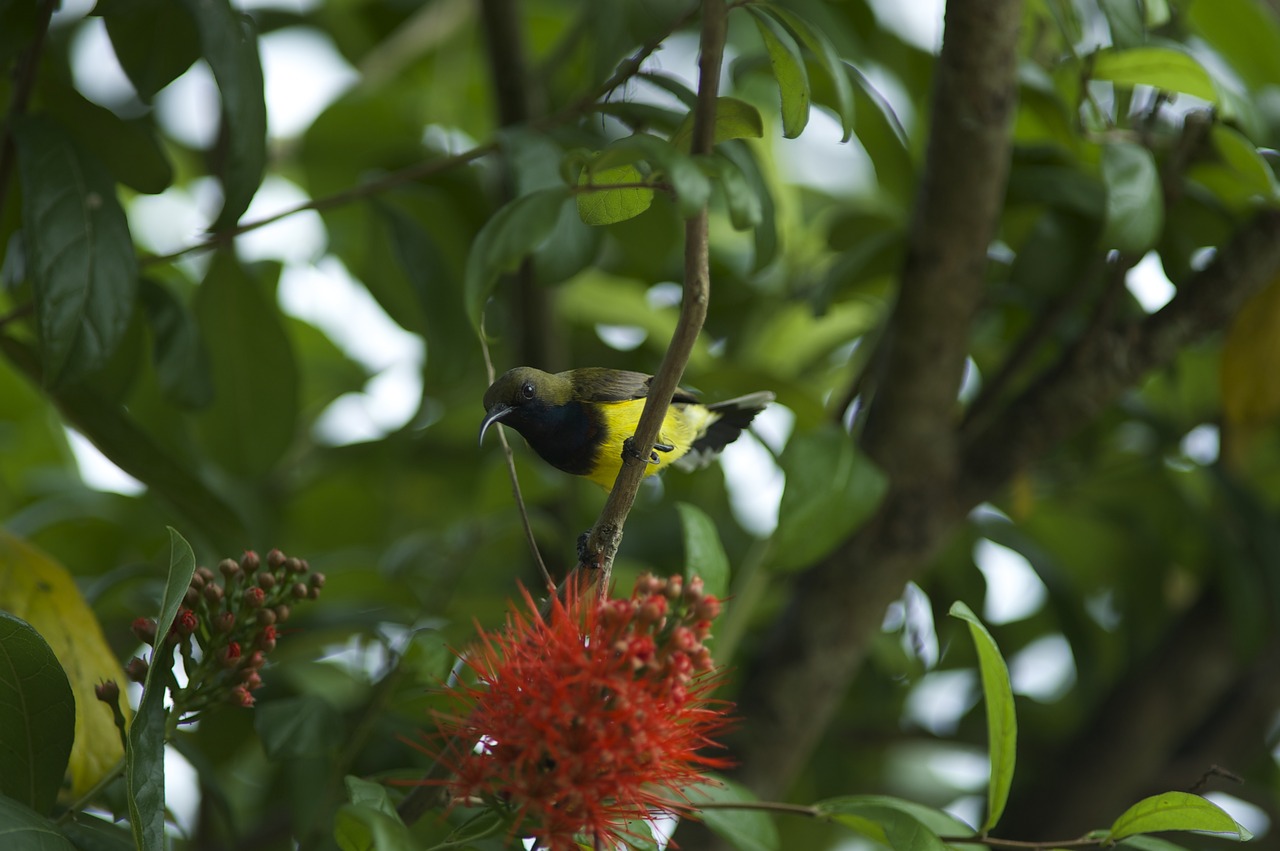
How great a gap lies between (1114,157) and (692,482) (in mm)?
843

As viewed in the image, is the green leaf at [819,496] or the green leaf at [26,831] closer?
the green leaf at [26,831]

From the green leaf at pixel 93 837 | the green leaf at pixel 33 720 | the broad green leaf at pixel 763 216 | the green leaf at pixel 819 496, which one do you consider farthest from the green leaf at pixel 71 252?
the green leaf at pixel 819 496

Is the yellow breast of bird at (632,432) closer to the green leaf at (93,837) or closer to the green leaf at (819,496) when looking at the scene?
the green leaf at (819,496)

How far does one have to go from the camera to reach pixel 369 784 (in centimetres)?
83

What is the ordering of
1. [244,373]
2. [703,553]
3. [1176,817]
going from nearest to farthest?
[1176,817]
[703,553]
[244,373]

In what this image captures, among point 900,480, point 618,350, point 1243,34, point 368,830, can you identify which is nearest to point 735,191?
point 368,830

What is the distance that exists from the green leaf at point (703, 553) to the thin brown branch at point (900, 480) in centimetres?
49

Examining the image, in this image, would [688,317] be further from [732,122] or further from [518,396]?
[518,396]

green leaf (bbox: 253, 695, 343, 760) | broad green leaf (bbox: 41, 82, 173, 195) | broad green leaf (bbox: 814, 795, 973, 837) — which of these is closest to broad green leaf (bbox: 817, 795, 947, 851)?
broad green leaf (bbox: 814, 795, 973, 837)

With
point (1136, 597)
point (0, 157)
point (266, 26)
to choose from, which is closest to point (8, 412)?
point (266, 26)

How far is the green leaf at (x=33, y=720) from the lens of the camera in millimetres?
847

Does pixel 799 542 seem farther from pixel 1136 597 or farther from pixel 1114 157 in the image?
pixel 1136 597

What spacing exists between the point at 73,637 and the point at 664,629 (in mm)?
590

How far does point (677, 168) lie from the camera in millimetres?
667
